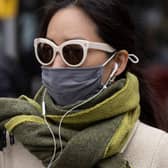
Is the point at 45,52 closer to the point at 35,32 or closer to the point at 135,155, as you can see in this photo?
the point at 135,155

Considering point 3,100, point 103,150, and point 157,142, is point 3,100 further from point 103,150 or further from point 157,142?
point 157,142

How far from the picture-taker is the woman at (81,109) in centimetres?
337

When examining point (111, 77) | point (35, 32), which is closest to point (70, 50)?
point (111, 77)

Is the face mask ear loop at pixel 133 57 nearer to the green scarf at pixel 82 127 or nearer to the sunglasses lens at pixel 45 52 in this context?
the green scarf at pixel 82 127

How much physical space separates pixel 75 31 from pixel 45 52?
0.19m

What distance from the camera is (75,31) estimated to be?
11.4ft

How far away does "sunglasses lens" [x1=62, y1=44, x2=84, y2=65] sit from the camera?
345cm

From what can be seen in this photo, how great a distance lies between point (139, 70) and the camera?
4035 millimetres

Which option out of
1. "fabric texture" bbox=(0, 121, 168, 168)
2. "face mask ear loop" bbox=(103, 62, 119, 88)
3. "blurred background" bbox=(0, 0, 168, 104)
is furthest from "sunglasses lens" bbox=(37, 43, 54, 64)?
"blurred background" bbox=(0, 0, 168, 104)

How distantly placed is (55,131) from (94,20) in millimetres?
605

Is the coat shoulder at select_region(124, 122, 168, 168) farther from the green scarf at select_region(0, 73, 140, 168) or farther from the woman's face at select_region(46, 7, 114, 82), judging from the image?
the woman's face at select_region(46, 7, 114, 82)

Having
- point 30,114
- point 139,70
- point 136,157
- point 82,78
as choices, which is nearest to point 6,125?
point 30,114

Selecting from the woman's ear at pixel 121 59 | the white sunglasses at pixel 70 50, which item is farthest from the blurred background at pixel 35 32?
the white sunglasses at pixel 70 50

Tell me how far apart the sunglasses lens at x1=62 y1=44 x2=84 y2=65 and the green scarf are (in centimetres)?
21
